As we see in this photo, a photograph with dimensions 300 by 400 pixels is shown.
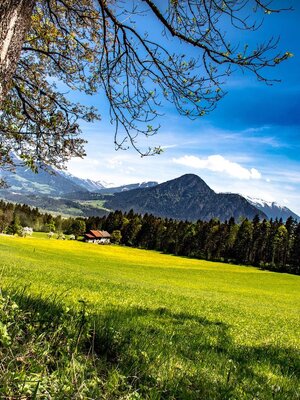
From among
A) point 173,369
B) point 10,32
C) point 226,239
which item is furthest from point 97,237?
point 10,32

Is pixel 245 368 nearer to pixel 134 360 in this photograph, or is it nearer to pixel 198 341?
pixel 198 341

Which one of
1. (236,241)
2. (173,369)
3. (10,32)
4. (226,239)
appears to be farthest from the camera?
(226,239)

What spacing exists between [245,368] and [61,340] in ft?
11.1

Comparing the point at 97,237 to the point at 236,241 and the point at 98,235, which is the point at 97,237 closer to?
the point at 98,235

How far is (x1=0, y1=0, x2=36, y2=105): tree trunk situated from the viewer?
374 cm

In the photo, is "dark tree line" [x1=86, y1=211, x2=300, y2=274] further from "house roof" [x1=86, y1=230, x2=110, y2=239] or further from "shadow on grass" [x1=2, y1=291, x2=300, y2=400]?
"shadow on grass" [x1=2, y1=291, x2=300, y2=400]

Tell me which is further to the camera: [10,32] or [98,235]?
[98,235]

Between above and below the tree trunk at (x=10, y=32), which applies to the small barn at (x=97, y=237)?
below

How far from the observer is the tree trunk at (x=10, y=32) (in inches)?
147

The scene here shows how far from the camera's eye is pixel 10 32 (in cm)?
382

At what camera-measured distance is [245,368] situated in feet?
18.1

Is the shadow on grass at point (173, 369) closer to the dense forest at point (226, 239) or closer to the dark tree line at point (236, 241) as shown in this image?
the dense forest at point (226, 239)

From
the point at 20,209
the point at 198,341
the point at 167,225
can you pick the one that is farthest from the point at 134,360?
the point at 20,209

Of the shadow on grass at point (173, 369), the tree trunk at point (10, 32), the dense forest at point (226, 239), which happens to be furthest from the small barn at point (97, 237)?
the tree trunk at point (10, 32)
